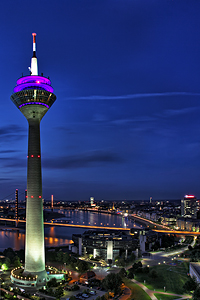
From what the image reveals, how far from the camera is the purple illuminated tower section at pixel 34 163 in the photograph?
16.6 m

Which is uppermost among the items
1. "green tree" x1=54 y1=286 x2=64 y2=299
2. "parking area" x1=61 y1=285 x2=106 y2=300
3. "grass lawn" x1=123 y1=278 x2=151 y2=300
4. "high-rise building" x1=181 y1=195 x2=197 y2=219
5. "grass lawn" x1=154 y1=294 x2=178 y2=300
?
"high-rise building" x1=181 y1=195 x2=197 y2=219

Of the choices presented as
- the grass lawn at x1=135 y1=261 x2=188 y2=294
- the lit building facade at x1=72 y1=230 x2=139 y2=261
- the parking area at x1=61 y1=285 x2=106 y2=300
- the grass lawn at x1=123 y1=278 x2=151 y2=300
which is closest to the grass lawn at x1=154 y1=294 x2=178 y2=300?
the grass lawn at x1=123 y1=278 x2=151 y2=300

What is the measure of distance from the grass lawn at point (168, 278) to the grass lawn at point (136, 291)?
774mm

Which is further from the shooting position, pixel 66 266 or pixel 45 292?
pixel 66 266

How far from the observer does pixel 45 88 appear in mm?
18438

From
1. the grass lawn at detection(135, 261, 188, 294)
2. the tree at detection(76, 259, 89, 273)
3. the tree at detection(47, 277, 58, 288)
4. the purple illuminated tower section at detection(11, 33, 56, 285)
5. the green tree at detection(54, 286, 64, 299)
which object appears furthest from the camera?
the tree at detection(76, 259, 89, 273)

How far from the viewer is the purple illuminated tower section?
54.6 feet

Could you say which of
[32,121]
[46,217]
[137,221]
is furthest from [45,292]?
[46,217]

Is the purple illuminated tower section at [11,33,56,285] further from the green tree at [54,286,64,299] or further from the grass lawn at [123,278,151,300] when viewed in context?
the grass lawn at [123,278,151,300]

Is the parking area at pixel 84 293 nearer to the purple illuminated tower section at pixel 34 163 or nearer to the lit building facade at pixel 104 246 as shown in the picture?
the purple illuminated tower section at pixel 34 163

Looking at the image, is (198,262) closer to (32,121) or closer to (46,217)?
(32,121)

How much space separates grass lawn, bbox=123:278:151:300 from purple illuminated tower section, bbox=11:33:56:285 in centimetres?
494

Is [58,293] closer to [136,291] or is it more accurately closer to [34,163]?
[136,291]

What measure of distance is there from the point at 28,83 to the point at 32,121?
95.4 inches
